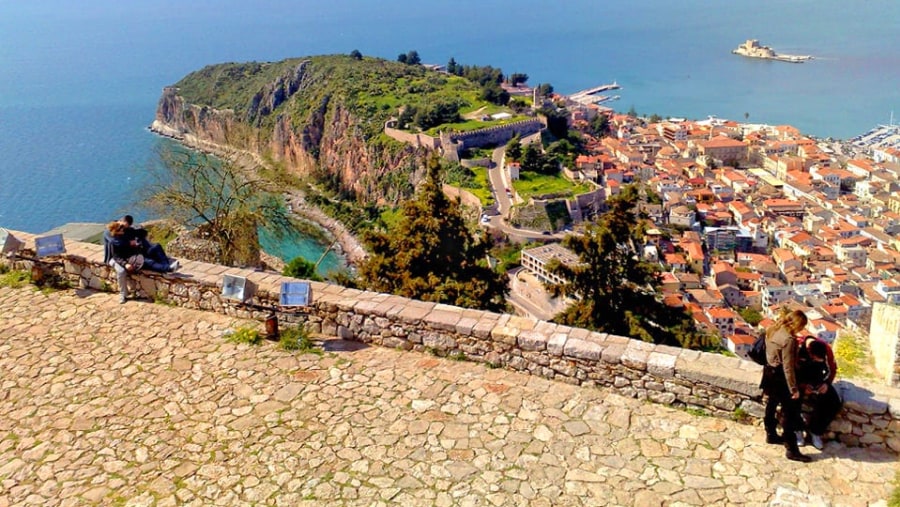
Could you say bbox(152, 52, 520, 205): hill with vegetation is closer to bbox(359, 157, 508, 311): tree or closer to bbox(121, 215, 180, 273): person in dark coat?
bbox(359, 157, 508, 311): tree

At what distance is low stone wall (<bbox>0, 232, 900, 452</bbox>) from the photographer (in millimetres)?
3684

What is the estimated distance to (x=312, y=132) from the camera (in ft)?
208

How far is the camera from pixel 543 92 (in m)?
73.6

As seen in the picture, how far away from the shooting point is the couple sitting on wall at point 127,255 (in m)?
5.80

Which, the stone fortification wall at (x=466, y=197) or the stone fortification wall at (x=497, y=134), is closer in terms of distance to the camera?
the stone fortification wall at (x=466, y=197)

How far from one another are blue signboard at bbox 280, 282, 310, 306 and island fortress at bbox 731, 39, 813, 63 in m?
113

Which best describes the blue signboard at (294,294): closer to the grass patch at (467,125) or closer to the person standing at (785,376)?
the person standing at (785,376)

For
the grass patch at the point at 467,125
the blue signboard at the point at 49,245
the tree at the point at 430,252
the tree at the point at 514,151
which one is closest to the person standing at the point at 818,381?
the tree at the point at 430,252

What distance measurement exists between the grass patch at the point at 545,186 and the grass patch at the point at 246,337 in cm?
4155

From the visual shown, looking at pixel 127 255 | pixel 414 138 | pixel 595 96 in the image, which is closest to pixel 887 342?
pixel 127 255

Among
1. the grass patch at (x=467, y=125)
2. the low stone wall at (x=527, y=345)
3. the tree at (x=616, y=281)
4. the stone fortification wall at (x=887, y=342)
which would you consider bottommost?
the grass patch at (x=467, y=125)

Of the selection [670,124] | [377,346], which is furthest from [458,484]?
[670,124]

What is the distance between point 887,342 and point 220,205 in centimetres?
881

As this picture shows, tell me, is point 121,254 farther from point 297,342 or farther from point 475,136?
point 475,136
